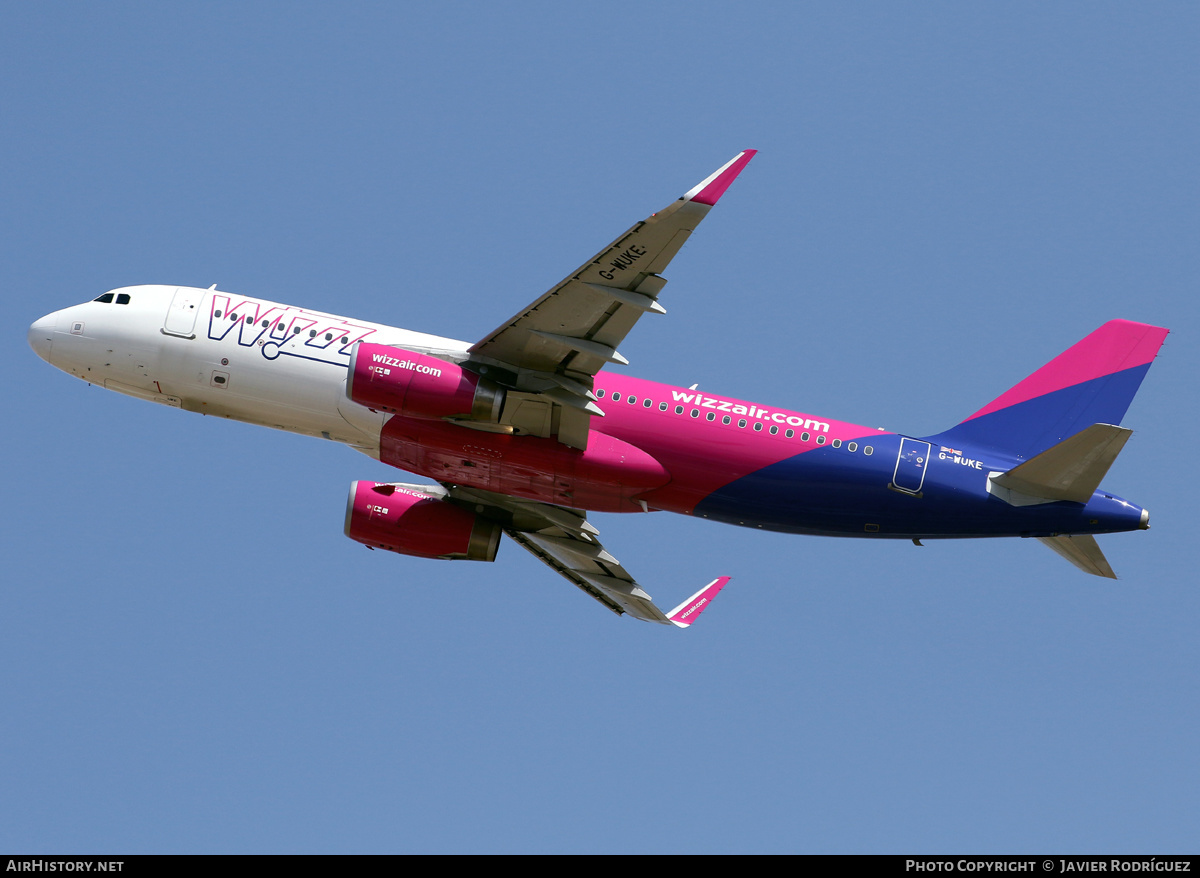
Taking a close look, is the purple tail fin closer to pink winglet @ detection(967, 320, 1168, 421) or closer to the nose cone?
pink winglet @ detection(967, 320, 1168, 421)

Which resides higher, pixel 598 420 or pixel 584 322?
pixel 584 322

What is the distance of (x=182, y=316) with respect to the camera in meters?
32.2

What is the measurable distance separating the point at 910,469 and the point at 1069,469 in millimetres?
3825

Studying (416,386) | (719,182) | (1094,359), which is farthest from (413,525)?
(1094,359)

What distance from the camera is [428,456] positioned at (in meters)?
31.3

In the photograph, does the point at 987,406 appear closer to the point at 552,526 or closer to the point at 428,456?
the point at 552,526

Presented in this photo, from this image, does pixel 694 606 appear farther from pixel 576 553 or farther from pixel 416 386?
pixel 416 386

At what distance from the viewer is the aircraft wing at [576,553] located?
35344 millimetres

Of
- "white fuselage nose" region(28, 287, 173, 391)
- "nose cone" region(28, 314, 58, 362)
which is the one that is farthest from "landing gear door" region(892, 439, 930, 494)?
"nose cone" region(28, 314, 58, 362)

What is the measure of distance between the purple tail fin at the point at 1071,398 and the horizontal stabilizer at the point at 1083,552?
245 cm

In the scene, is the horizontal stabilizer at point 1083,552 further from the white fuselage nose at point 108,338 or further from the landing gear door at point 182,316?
the white fuselage nose at point 108,338

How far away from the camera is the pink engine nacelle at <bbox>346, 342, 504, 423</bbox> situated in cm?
2911

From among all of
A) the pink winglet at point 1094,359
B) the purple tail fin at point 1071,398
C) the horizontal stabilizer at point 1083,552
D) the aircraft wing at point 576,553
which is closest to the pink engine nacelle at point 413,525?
the aircraft wing at point 576,553
